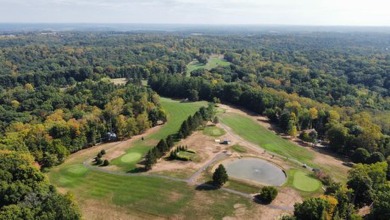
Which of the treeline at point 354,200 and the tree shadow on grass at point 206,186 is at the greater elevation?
the treeline at point 354,200

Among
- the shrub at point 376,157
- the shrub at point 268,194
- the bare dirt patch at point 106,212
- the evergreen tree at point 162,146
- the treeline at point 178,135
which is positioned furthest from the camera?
the evergreen tree at point 162,146

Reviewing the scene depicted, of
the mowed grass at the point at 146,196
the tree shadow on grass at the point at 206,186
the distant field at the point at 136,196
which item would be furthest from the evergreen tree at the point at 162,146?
the tree shadow on grass at the point at 206,186

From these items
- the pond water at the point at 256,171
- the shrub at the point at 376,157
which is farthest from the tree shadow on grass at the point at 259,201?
the shrub at the point at 376,157

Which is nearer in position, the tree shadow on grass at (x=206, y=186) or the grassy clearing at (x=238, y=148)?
the tree shadow on grass at (x=206, y=186)

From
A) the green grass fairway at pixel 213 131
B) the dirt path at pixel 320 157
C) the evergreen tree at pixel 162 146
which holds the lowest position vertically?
the dirt path at pixel 320 157

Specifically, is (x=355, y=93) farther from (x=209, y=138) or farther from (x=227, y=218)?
(x=227, y=218)

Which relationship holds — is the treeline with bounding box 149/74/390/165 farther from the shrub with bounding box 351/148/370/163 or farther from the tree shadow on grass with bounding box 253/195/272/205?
the tree shadow on grass with bounding box 253/195/272/205

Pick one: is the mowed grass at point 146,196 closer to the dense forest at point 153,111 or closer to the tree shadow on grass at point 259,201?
the tree shadow on grass at point 259,201

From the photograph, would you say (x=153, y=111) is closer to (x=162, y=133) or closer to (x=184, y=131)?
(x=162, y=133)

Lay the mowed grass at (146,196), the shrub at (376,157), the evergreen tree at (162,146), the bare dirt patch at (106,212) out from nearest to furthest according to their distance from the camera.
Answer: the bare dirt patch at (106,212) → the mowed grass at (146,196) → the shrub at (376,157) → the evergreen tree at (162,146)
